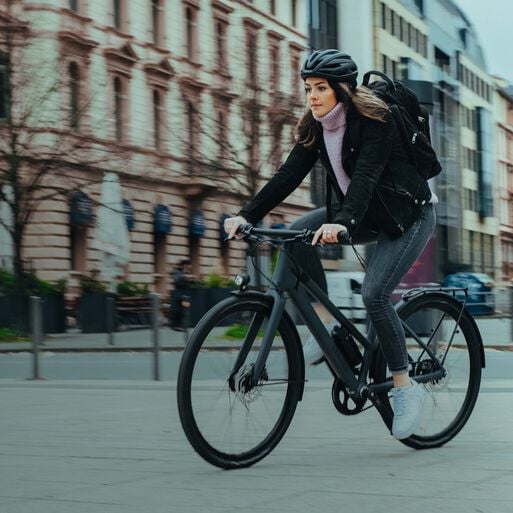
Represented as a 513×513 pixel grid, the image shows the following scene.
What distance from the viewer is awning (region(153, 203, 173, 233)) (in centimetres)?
4000

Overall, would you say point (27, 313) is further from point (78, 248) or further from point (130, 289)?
point (78, 248)

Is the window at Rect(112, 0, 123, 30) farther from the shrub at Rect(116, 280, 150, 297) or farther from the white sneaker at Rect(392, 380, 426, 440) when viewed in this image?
the white sneaker at Rect(392, 380, 426, 440)

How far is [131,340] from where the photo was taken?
25.9m

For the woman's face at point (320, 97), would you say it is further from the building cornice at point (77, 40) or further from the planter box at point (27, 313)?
the building cornice at point (77, 40)

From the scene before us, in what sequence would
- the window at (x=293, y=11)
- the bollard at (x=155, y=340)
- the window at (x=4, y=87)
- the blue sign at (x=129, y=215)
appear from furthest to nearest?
the window at (x=293, y=11) → the blue sign at (x=129, y=215) → the window at (x=4, y=87) → the bollard at (x=155, y=340)

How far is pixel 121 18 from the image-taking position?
39594 mm

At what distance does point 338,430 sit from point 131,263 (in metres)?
32.5

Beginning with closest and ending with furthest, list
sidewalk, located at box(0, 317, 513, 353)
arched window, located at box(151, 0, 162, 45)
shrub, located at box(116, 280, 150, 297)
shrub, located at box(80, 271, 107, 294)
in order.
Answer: sidewalk, located at box(0, 317, 513, 353), shrub, located at box(80, 271, 107, 294), shrub, located at box(116, 280, 150, 297), arched window, located at box(151, 0, 162, 45)

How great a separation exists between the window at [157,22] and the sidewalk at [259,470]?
34.2 metres

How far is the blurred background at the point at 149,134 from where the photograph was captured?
27.4 m

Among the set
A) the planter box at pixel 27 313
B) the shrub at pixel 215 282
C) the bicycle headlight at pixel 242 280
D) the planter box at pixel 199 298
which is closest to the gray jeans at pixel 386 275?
the bicycle headlight at pixel 242 280

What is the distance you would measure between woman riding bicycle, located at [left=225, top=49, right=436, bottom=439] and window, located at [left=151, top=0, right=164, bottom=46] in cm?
3636

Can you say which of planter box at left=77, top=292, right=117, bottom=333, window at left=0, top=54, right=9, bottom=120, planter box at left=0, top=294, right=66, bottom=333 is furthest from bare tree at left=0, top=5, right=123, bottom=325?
planter box at left=77, top=292, right=117, bottom=333

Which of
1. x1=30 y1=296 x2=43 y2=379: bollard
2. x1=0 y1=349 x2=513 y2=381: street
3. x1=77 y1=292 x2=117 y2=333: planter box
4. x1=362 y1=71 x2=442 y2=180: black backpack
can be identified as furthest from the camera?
x1=77 y1=292 x2=117 y2=333: planter box
